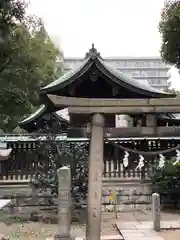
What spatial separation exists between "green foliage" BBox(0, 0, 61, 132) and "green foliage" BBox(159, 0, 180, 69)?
24.0 feet

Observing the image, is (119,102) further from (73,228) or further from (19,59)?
(19,59)

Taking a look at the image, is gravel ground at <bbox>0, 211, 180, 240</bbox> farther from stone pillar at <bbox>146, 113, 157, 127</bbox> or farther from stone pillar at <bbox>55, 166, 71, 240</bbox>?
stone pillar at <bbox>146, 113, 157, 127</bbox>

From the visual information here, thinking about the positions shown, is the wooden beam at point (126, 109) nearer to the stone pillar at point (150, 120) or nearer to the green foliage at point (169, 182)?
the stone pillar at point (150, 120)

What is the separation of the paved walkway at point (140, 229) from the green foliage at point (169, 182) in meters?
1.95

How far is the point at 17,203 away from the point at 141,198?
4036 millimetres

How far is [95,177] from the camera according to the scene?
Answer: 19.4 feet

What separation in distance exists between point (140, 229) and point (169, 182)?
2.96 m

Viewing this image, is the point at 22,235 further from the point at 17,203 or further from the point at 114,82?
the point at 114,82

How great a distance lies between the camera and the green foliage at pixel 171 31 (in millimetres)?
16750

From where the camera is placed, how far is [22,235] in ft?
29.3

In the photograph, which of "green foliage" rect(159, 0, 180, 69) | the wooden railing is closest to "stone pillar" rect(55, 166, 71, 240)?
the wooden railing

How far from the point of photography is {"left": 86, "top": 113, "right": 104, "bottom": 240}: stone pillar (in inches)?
232

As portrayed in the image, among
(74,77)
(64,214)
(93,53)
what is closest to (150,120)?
(64,214)

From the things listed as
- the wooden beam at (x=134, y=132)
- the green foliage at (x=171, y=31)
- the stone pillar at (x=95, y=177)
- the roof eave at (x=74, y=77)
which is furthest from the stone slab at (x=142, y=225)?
the green foliage at (x=171, y=31)
